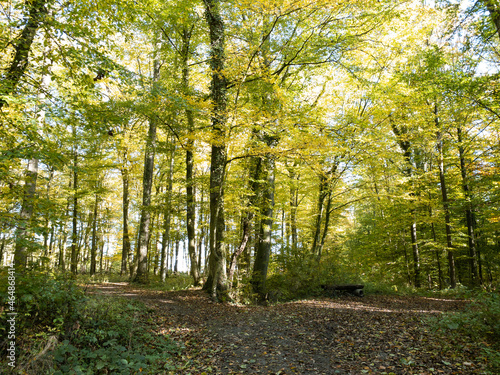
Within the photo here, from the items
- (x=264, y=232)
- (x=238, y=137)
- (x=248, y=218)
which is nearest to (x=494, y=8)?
(x=238, y=137)

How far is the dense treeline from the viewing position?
492cm

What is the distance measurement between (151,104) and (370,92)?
914 centimetres

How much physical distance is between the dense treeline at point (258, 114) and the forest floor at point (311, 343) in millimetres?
2300

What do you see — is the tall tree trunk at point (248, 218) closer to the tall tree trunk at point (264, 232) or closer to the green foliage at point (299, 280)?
the tall tree trunk at point (264, 232)

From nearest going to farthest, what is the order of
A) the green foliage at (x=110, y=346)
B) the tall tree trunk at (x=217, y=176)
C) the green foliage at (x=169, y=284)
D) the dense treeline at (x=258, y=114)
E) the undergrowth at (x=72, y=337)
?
the undergrowth at (x=72, y=337)
the green foliage at (x=110, y=346)
the dense treeline at (x=258, y=114)
the tall tree trunk at (x=217, y=176)
the green foliage at (x=169, y=284)

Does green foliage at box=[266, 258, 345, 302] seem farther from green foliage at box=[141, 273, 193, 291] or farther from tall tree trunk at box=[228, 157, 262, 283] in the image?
green foliage at box=[141, 273, 193, 291]

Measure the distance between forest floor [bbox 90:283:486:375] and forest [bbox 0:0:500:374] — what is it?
11 cm

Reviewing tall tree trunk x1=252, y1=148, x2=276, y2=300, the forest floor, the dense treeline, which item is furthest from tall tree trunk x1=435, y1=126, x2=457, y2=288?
tall tree trunk x1=252, y1=148, x2=276, y2=300

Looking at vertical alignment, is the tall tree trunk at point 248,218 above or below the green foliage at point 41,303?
above

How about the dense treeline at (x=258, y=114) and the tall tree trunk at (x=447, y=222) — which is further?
the tall tree trunk at (x=447, y=222)

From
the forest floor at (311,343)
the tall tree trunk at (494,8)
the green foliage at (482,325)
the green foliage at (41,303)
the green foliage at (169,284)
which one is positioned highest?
the tall tree trunk at (494,8)

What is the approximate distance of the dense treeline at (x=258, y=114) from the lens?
4.92m

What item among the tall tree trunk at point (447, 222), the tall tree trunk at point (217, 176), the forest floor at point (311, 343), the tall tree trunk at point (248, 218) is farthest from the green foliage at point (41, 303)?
the tall tree trunk at point (447, 222)

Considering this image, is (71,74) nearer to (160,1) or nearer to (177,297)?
(160,1)
